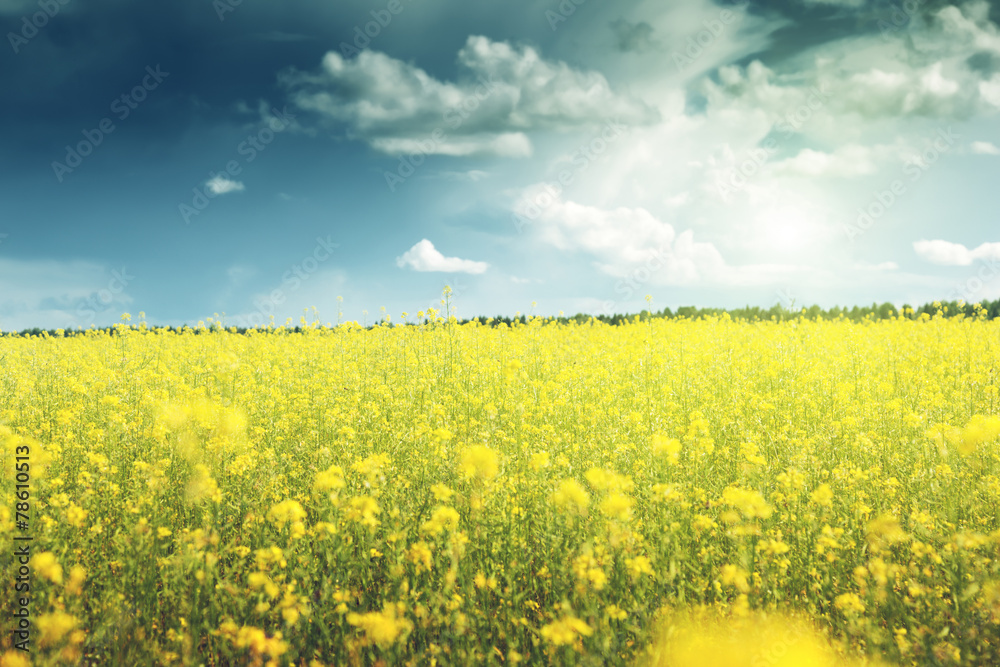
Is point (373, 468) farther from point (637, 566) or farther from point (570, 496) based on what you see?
point (637, 566)

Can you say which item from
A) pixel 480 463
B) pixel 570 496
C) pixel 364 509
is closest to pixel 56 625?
pixel 364 509

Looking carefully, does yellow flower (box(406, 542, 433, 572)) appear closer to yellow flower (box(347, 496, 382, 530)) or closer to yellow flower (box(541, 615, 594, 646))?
yellow flower (box(347, 496, 382, 530))

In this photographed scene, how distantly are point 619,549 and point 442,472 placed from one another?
150cm

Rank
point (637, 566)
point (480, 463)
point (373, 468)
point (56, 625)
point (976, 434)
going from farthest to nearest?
point (976, 434), point (373, 468), point (480, 463), point (637, 566), point (56, 625)

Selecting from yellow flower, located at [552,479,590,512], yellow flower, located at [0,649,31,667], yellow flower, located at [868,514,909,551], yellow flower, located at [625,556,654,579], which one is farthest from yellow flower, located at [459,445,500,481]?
yellow flower, located at [868,514,909,551]

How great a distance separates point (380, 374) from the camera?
26.9 ft

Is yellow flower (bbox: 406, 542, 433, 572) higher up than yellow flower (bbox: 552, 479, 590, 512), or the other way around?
yellow flower (bbox: 552, 479, 590, 512)

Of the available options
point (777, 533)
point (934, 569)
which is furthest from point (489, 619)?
point (934, 569)

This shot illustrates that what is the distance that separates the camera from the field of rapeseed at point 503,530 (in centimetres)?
255

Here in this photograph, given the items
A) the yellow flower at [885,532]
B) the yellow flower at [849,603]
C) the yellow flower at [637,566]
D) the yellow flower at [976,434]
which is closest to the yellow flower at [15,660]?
the yellow flower at [637,566]

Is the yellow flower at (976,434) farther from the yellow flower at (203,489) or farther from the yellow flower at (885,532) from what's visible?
the yellow flower at (203,489)

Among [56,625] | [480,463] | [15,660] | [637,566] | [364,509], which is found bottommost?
[15,660]

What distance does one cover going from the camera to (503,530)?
3.17 m

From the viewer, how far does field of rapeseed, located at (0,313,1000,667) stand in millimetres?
2549
